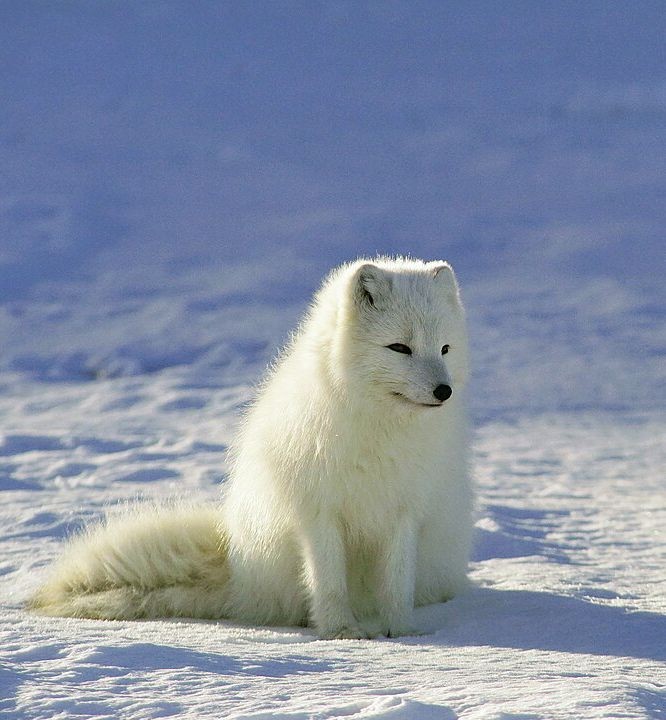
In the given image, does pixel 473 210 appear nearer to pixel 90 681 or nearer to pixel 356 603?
pixel 356 603

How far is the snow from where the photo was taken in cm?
289

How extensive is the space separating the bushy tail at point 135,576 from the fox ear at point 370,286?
1.12 m

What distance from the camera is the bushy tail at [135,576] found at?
4.01 meters

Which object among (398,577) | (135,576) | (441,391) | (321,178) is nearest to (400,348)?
(441,391)

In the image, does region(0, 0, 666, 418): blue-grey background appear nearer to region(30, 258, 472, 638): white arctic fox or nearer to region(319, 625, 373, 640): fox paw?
region(30, 258, 472, 638): white arctic fox

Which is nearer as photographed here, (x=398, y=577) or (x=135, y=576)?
(x=398, y=577)

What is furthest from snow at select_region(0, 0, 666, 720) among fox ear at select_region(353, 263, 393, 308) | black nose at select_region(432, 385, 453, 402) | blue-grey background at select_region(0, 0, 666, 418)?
fox ear at select_region(353, 263, 393, 308)

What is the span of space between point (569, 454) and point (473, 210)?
5.52 meters

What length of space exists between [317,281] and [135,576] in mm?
7127

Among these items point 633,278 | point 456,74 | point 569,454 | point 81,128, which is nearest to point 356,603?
point 569,454

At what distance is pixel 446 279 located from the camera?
152 inches

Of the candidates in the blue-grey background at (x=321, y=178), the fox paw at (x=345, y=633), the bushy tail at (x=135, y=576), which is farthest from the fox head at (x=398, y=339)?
the blue-grey background at (x=321, y=178)

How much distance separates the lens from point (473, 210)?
12.5 metres

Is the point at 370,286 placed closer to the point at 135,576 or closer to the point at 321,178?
the point at 135,576
